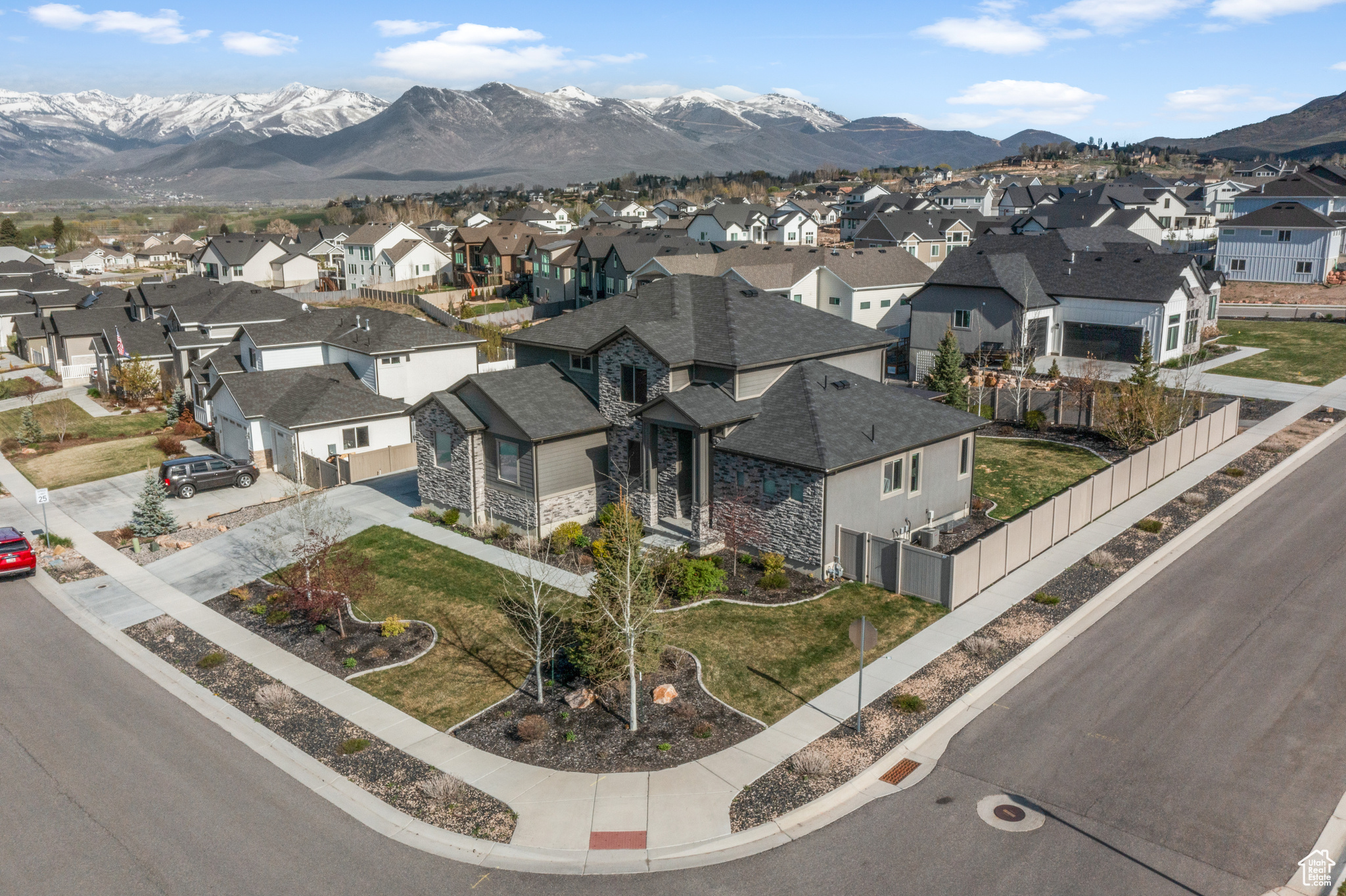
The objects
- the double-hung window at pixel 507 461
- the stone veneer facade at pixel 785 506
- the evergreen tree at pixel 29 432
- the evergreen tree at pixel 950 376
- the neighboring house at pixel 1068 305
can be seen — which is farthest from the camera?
the neighboring house at pixel 1068 305

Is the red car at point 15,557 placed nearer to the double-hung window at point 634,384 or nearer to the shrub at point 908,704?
the double-hung window at point 634,384

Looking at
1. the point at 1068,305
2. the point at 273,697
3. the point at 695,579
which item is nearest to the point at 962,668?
the point at 695,579

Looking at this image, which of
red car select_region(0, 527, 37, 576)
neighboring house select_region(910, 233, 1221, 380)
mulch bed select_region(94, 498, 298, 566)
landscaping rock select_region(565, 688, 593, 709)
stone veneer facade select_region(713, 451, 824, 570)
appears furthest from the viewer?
neighboring house select_region(910, 233, 1221, 380)

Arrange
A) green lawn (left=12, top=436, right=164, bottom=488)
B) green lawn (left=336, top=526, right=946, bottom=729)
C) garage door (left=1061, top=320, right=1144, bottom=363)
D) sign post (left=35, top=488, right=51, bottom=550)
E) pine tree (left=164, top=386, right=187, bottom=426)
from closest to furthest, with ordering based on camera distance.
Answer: green lawn (left=336, top=526, right=946, bottom=729) → sign post (left=35, top=488, right=51, bottom=550) → green lawn (left=12, top=436, right=164, bottom=488) → pine tree (left=164, top=386, right=187, bottom=426) → garage door (left=1061, top=320, right=1144, bottom=363)

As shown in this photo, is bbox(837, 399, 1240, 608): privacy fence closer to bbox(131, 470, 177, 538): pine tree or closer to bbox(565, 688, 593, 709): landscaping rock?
bbox(565, 688, 593, 709): landscaping rock

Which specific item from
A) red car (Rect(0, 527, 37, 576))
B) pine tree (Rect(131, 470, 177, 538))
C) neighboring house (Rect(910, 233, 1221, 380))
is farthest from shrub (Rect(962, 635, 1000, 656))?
neighboring house (Rect(910, 233, 1221, 380))

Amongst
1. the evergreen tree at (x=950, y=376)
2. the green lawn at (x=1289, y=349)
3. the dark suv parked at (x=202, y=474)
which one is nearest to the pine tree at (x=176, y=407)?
the dark suv parked at (x=202, y=474)

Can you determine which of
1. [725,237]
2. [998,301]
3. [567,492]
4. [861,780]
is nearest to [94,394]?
[567,492]
